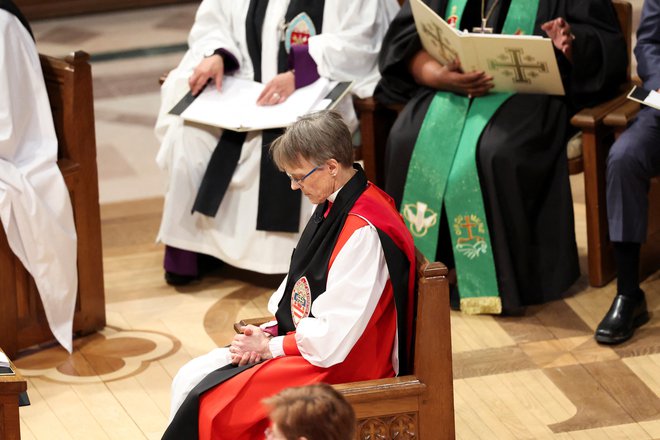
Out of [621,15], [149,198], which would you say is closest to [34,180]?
[149,198]

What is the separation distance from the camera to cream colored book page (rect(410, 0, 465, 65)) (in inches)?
217

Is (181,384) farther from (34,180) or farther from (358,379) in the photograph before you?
(34,180)

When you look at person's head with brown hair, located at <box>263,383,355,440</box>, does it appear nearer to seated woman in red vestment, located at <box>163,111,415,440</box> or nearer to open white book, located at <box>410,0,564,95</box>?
seated woman in red vestment, located at <box>163,111,415,440</box>

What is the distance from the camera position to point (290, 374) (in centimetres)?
373

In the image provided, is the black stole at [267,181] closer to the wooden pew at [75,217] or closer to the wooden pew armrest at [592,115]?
the wooden pew at [75,217]

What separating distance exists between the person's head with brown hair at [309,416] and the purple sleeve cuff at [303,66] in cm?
335

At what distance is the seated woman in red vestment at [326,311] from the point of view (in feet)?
12.0

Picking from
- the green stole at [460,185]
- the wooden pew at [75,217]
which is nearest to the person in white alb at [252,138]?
the green stole at [460,185]

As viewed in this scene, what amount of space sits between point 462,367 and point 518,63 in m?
1.34

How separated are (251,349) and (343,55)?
8.09ft

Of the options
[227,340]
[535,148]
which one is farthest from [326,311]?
[535,148]

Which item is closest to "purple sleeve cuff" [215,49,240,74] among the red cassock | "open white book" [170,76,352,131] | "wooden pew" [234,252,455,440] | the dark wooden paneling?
"open white book" [170,76,352,131]

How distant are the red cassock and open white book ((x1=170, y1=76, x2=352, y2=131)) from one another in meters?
2.05

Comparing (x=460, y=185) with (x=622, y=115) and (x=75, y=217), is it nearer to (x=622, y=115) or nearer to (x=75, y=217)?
(x=622, y=115)
